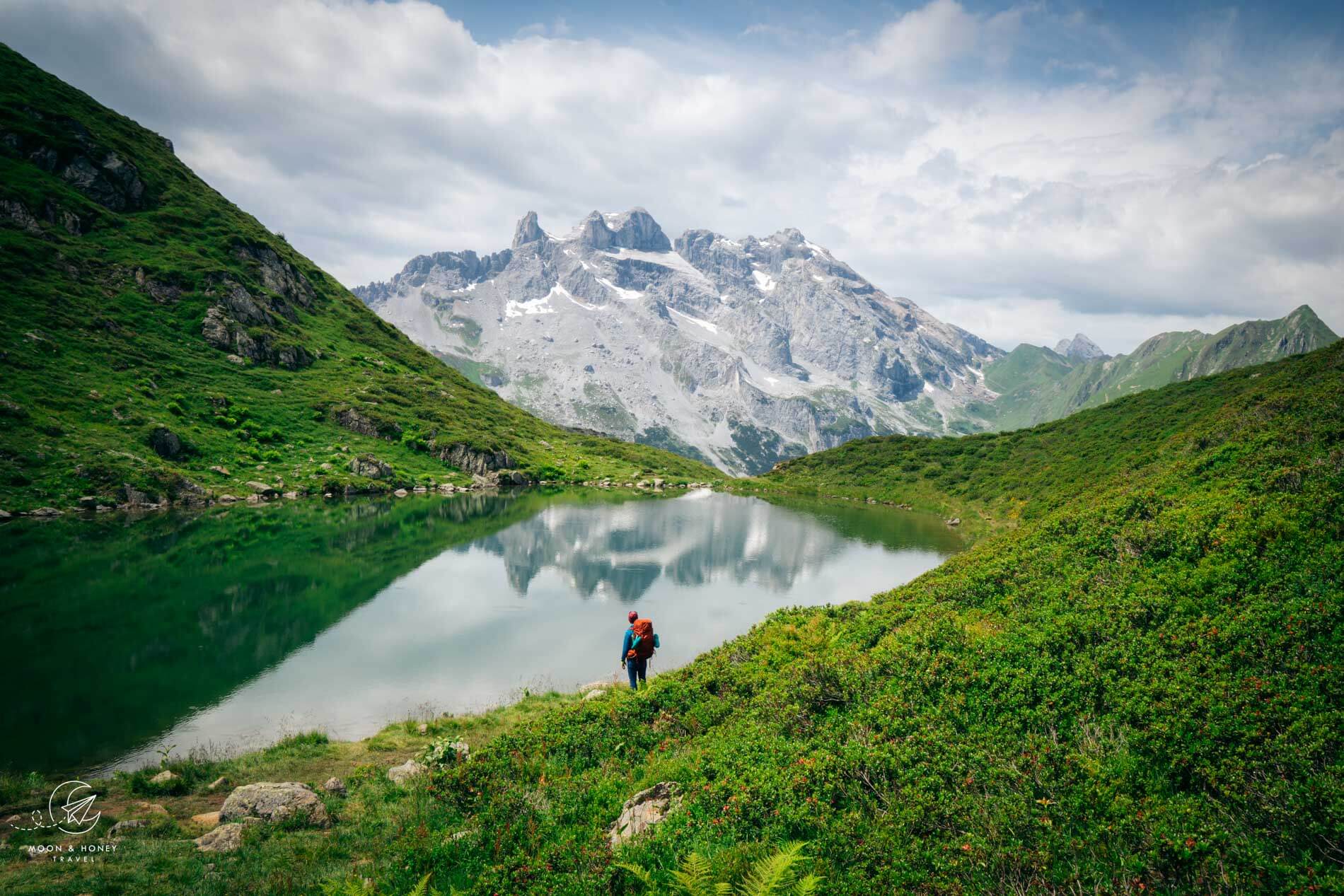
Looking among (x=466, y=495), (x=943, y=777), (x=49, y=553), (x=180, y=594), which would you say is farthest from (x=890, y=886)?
(x=466, y=495)

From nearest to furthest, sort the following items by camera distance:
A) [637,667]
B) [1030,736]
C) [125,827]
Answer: [1030,736] < [125,827] < [637,667]

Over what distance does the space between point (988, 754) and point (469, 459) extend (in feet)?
391

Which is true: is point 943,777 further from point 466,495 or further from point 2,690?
point 466,495

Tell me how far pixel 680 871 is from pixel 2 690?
31710mm

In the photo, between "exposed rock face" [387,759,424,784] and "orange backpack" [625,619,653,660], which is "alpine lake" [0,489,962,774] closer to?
→ "exposed rock face" [387,759,424,784]

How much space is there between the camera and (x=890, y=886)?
7664 millimetres

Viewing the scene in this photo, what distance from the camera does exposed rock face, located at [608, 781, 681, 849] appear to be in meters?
10.3

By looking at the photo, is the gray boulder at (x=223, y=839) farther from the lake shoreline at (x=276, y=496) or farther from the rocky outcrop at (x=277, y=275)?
the rocky outcrop at (x=277, y=275)

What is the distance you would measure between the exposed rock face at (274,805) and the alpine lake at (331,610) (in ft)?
26.7

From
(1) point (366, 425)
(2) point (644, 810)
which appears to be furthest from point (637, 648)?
(1) point (366, 425)

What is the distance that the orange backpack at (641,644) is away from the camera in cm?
2214

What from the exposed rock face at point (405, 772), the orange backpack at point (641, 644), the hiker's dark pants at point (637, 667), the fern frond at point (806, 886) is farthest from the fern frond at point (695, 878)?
the hiker's dark pants at point (637, 667)

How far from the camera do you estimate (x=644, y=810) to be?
431 inches

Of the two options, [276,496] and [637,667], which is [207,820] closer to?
[637,667]
